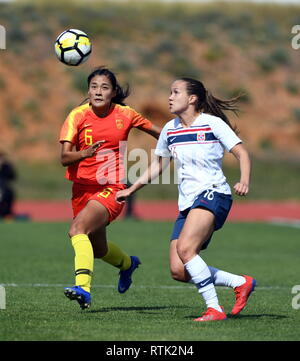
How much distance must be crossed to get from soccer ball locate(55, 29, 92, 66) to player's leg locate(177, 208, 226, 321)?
7.51 ft

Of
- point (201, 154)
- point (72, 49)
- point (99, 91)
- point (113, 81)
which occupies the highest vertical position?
point (72, 49)

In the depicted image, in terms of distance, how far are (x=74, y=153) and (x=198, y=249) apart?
4.97ft

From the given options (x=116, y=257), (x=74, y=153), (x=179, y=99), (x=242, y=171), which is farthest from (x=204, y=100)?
(x=116, y=257)

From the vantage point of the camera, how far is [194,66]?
57562 millimetres

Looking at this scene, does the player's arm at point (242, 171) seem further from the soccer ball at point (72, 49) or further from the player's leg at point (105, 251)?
the soccer ball at point (72, 49)

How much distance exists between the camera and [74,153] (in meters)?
7.75

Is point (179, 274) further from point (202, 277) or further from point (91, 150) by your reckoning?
point (91, 150)

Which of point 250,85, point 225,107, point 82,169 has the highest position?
point 250,85

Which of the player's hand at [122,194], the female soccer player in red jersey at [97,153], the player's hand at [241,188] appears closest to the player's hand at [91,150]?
the female soccer player in red jersey at [97,153]

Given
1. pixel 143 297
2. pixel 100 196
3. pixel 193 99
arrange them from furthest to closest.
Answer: pixel 143 297, pixel 100 196, pixel 193 99

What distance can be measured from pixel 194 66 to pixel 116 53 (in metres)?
5.38

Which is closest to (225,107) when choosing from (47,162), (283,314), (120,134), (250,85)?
(120,134)

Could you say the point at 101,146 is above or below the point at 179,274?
above
